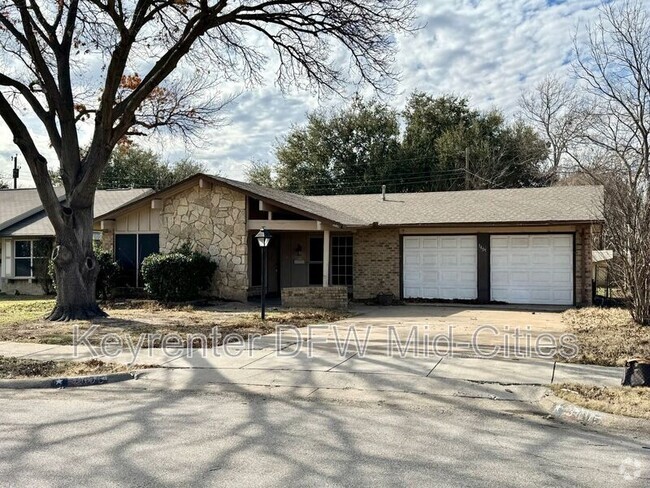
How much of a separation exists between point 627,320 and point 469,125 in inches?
1173

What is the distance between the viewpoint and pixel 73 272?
15.4 m

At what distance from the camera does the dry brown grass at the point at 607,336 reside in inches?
367

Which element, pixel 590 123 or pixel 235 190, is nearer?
pixel 235 190

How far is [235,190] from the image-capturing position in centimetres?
1888

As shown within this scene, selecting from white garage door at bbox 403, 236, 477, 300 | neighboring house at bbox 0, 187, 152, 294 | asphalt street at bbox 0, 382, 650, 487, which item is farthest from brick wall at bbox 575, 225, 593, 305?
neighboring house at bbox 0, 187, 152, 294

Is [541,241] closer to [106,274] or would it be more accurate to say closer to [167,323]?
[167,323]

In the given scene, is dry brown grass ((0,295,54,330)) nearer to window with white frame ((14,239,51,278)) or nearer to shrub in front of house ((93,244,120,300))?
shrub in front of house ((93,244,120,300))

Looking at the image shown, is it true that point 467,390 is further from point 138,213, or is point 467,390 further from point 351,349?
point 138,213

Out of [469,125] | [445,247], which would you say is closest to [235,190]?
[445,247]

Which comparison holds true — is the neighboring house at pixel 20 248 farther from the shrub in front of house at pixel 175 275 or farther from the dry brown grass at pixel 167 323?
the dry brown grass at pixel 167 323

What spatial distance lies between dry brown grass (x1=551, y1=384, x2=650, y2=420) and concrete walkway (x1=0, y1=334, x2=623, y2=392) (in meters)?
0.42

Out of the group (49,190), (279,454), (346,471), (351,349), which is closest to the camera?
(346,471)

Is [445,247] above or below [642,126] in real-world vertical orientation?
below

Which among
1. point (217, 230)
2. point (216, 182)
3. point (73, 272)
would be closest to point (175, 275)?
point (217, 230)
